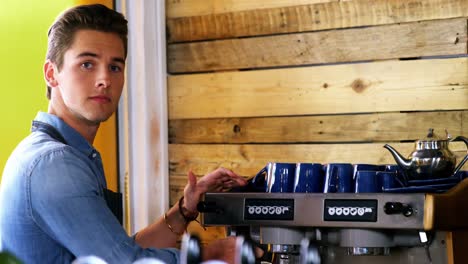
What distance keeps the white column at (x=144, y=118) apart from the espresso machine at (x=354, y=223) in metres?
1.22

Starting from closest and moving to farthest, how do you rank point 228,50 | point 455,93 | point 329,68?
1. point 455,93
2. point 329,68
3. point 228,50

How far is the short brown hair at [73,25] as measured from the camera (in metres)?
1.99

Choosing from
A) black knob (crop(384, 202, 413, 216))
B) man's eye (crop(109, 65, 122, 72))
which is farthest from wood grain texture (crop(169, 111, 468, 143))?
man's eye (crop(109, 65, 122, 72))

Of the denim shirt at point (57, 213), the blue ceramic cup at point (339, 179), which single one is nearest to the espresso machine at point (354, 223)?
the blue ceramic cup at point (339, 179)

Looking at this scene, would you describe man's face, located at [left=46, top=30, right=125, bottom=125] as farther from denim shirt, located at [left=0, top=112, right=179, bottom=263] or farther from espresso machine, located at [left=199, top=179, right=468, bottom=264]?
espresso machine, located at [left=199, top=179, right=468, bottom=264]

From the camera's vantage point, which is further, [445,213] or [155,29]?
[155,29]

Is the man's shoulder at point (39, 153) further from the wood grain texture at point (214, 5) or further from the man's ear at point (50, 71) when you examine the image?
the wood grain texture at point (214, 5)

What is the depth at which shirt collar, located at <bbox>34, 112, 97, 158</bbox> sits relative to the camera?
1.97 metres

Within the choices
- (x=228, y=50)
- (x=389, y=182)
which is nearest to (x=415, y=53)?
(x=228, y=50)

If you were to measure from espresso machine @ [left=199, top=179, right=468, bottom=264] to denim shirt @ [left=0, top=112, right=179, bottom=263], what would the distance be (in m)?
0.35

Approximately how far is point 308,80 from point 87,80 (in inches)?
49.6

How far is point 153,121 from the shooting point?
3297mm

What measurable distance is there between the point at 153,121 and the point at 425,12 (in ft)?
4.04

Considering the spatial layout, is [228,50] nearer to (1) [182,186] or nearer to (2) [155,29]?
(2) [155,29]
